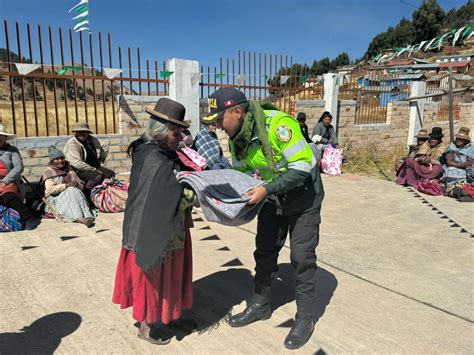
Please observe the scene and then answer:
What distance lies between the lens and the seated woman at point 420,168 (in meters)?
7.71

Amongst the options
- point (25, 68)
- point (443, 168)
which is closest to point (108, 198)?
point (25, 68)

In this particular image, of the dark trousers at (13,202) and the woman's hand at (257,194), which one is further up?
the woman's hand at (257,194)

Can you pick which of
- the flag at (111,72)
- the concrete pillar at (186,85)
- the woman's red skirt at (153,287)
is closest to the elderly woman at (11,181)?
the flag at (111,72)

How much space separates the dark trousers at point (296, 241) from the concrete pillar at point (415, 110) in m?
13.0

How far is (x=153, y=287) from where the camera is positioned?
2379mm

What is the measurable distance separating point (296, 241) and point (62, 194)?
13.5 feet

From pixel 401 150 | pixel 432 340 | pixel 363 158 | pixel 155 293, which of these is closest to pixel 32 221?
pixel 155 293

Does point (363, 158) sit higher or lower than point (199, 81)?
lower

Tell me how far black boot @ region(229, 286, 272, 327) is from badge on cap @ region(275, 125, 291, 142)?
4.07ft

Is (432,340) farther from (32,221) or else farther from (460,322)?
(32,221)

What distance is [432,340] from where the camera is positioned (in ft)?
8.86

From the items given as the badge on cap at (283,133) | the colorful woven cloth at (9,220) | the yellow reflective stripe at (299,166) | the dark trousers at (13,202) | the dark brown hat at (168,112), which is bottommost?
the colorful woven cloth at (9,220)

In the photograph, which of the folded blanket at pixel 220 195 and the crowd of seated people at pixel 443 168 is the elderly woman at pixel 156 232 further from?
the crowd of seated people at pixel 443 168

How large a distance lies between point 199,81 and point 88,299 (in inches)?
241
